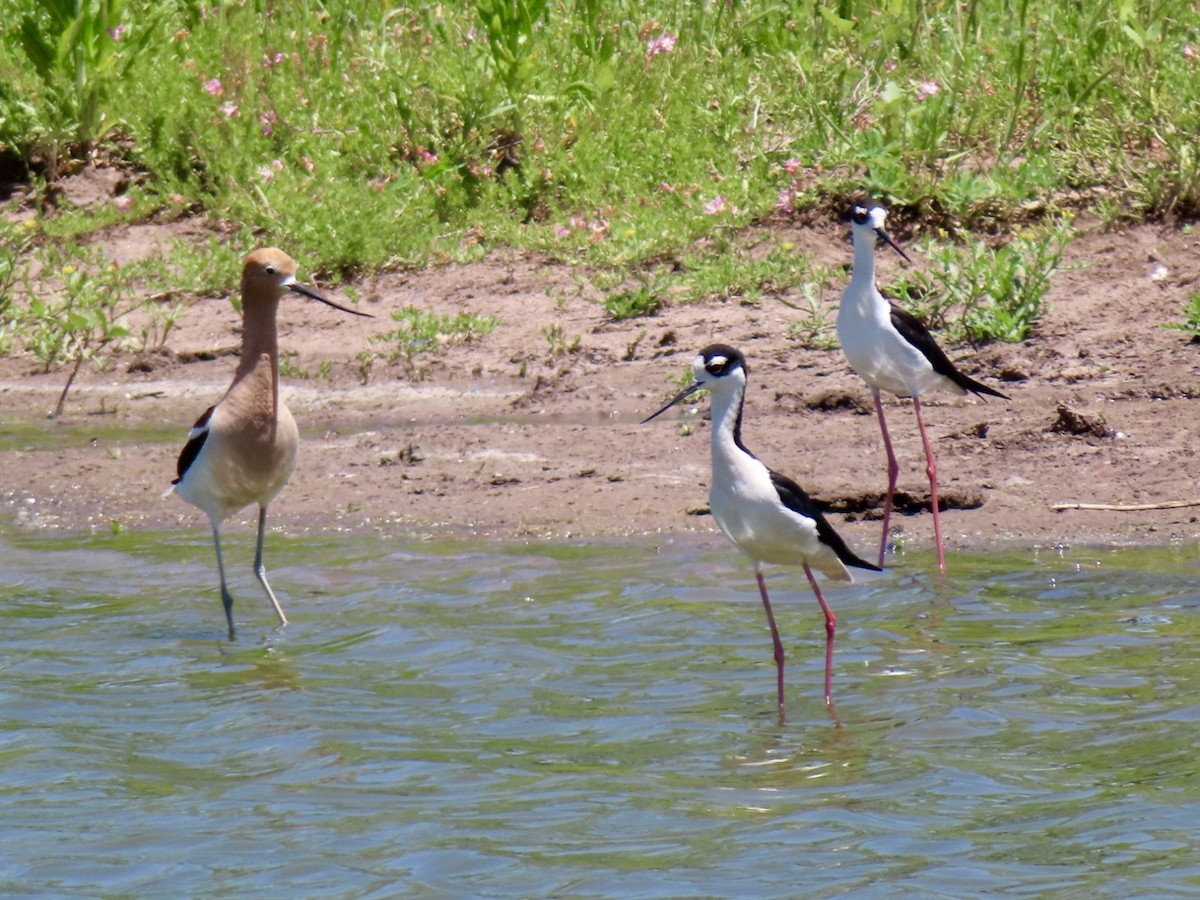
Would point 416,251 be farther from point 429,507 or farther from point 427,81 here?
point 429,507

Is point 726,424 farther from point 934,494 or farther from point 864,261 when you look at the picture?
point 864,261

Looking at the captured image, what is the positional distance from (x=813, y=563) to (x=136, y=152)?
7.00 meters

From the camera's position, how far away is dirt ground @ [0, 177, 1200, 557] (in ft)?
24.7

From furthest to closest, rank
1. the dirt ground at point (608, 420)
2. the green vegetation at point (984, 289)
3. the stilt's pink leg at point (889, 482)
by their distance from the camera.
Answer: the green vegetation at point (984, 289)
the dirt ground at point (608, 420)
the stilt's pink leg at point (889, 482)

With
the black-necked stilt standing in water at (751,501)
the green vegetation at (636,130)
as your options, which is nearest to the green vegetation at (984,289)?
the green vegetation at (636,130)

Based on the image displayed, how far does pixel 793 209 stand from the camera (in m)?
10.1

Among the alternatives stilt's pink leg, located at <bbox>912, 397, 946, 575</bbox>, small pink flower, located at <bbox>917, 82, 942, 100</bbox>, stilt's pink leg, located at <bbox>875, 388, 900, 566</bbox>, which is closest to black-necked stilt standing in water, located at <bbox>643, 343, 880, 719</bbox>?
stilt's pink leg, located at <bbox>912, 397, 946, 575</bbox>

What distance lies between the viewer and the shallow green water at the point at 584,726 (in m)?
4.21

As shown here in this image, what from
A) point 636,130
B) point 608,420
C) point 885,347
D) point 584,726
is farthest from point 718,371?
point 636,130

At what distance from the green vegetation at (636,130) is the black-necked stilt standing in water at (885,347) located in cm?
141

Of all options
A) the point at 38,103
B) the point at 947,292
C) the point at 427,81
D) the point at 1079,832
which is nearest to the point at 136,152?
the point at 38,103

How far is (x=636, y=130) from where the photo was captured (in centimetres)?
1105

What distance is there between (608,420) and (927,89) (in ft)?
9.84

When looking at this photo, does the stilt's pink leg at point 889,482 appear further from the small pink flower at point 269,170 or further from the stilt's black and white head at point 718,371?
the small pink flower at point 269,170
